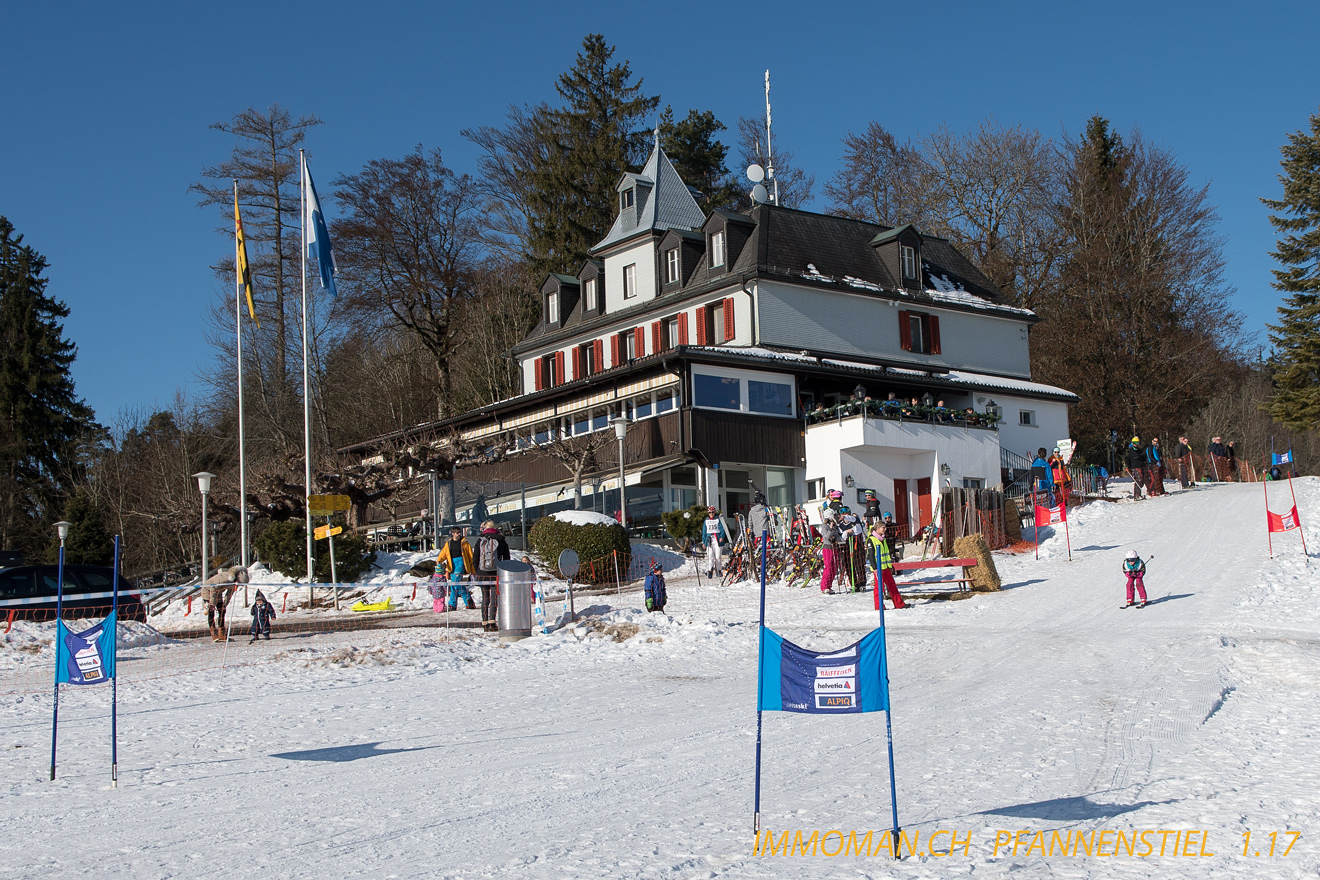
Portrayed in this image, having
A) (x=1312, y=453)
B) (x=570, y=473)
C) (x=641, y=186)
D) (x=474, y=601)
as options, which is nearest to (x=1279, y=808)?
(x=474, y=601)

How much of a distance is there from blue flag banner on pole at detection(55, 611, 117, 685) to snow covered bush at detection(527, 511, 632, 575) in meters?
17.1

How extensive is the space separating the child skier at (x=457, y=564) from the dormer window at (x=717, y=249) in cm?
2054

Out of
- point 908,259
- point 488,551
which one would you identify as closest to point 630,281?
point 908,259

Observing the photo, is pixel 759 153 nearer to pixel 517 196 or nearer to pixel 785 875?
pixel 517 196

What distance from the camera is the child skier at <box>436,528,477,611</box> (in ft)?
75.3

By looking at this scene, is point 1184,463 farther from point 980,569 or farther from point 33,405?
point 33,405

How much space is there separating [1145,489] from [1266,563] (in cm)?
1326

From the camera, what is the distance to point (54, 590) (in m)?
20.0

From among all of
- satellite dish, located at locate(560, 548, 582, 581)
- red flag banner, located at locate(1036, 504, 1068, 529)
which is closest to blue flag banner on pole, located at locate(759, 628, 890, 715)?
satellite dish, located at locate(560, 548, 582, 581)

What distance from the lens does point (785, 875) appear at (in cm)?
667

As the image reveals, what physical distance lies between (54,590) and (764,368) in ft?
71.3

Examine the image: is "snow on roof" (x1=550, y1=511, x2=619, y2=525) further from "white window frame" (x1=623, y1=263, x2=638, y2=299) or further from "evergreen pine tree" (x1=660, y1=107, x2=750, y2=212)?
"evergreen pine tree" (x1=660, y1=107, x2=750, y2=212)

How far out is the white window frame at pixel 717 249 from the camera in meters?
41.4

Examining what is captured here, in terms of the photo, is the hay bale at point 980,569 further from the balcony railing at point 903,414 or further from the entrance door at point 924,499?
the balcony railing at point 903,414
